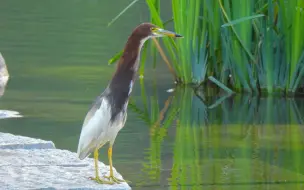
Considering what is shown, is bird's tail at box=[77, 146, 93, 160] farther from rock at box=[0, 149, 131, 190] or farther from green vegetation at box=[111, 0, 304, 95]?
green vegetation at box=[111, 0, 304, 95]

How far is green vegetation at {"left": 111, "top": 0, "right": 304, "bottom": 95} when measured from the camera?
8.59m

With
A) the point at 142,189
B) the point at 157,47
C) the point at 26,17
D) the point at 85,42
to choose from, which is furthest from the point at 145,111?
the point at 26,17

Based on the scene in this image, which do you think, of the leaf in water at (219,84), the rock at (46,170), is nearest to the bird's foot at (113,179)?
the rock at (46,170)

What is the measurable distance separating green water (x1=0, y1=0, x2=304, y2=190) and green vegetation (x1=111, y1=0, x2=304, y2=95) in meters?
0.24

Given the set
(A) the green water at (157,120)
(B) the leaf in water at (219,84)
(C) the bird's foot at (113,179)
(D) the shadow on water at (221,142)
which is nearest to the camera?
(C) the bird's foot at (113,179)

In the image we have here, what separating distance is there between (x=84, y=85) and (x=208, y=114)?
1.67 meters

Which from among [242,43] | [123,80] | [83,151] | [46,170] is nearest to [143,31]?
[123,80]

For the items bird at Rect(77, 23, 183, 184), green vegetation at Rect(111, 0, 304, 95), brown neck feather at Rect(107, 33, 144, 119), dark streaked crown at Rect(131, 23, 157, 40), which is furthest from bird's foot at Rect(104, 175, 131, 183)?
green vegetation at Rect(111, 0, 304, 95)

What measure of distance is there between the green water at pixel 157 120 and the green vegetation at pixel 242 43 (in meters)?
0.24

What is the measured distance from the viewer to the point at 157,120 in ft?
25.1

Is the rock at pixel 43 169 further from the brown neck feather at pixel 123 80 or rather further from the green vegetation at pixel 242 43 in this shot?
the green vegetation at pixel 242 43

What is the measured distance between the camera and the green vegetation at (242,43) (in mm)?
8586

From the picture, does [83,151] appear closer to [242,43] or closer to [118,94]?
[118,94]

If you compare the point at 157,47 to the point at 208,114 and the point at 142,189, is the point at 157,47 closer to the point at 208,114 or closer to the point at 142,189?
the point at 208,114
